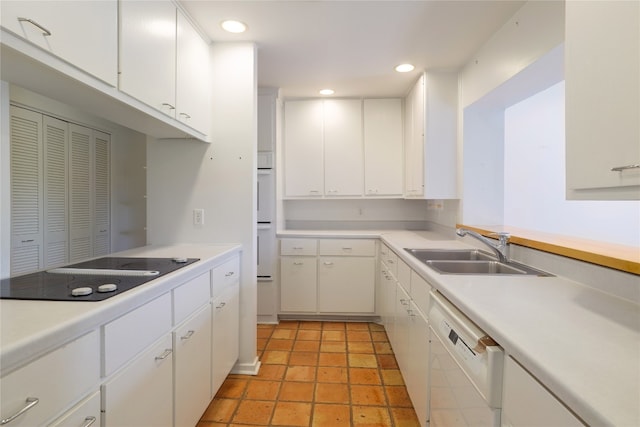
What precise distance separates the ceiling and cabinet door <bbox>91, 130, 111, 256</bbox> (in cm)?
200

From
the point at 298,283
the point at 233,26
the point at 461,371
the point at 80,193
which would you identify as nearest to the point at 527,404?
the point at 461,371

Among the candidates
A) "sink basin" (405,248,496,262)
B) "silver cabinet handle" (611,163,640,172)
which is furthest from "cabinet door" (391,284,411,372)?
"silver cabinet handle" (611,163,640,172)

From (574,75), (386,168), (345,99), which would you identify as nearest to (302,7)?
(574,75)

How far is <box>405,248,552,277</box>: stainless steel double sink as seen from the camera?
1.60m

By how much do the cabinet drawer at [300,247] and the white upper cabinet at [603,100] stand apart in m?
2.32

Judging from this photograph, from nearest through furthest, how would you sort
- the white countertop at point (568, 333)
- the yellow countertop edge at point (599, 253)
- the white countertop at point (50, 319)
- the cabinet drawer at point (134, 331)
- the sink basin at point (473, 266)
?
the white countertop at point (568, 333) < the white countertop at point (50, 319) < the cabinet drawer at point (134, 331) < the yellow countertop edge at point (599, 253) < the sink basin at point (473, 266)

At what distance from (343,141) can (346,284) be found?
1532 mm

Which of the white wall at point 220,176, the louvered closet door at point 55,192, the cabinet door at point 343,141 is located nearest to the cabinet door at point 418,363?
the white wall at point 220,176

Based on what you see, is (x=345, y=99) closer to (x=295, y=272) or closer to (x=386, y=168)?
(x=386, y=168)

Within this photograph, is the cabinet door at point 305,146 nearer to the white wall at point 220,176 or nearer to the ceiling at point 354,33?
the ceiling at point 354,33

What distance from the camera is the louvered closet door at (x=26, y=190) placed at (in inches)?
99.8

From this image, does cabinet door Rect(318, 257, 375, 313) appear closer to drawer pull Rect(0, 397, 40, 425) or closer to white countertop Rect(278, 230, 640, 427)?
white countertop Rect(278, 230, 640, 427)

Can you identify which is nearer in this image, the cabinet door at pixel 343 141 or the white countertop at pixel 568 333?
the white countertop at pixel 568 333

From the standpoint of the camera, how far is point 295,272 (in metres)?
3.13
